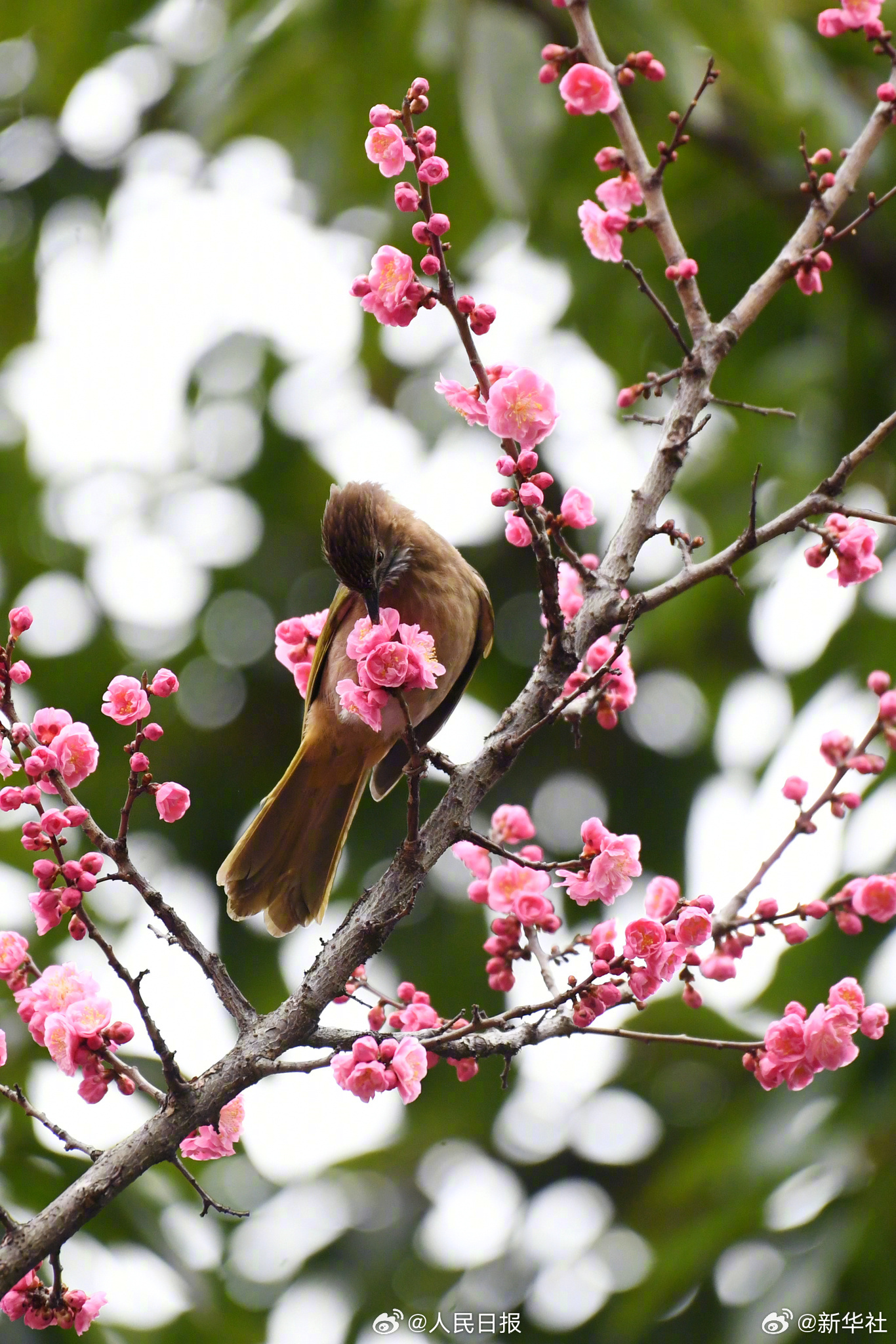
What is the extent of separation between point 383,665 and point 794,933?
847mm

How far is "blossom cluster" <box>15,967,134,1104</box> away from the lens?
1818 millimetres

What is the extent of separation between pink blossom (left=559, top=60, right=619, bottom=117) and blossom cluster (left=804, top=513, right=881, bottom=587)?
78 centimetres

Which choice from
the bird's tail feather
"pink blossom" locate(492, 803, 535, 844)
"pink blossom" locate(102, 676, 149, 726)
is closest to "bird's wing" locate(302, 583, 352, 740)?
the bird's tail feather

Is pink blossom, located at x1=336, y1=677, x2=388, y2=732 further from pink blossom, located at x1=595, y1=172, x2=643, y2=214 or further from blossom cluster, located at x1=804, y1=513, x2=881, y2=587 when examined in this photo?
pink blossom, located at x1=595, y1=172, x2=643, y2=214

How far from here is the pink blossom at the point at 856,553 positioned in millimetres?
2143

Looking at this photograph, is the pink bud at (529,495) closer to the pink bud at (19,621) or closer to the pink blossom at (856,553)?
the pink blossom at (856,553)

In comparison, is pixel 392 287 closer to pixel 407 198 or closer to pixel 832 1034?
pixel 407 198

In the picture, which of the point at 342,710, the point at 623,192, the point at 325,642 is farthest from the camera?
the point at 325,642

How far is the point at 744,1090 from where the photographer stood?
539 cm

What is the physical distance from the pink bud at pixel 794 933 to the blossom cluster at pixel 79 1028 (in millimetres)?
1078

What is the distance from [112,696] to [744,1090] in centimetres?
416

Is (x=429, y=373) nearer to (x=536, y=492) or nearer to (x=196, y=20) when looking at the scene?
(x=196, y=20)

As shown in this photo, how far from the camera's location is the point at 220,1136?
6.43 ft

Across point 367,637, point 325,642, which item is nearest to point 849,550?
point 367,637
